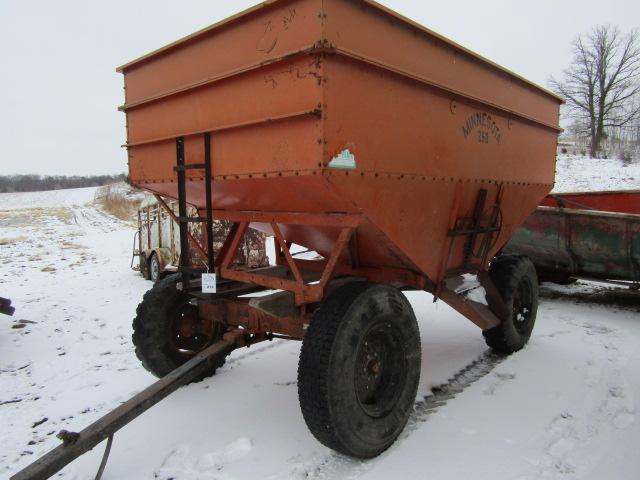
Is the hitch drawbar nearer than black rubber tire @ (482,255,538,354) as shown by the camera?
Yes

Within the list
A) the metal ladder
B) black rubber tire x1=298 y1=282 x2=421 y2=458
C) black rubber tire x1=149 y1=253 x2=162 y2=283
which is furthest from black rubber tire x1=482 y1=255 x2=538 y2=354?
black rubber tire x1=149 y1=253 x2=162 y2=283

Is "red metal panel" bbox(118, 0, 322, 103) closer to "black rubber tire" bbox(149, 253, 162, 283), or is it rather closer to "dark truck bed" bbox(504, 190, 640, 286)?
"dark truck bed" bbox(504, 190, 640, 286)

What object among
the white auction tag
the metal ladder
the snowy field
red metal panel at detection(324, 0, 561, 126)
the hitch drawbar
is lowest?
the snowy field

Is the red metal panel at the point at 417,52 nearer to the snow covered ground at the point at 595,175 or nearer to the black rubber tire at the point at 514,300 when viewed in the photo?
the black rubber tire at the point at 514,300

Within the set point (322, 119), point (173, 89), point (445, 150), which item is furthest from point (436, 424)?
point (173, 89)

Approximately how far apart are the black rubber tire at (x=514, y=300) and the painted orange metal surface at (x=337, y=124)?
2.33 ft

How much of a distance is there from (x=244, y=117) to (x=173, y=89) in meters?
0.80

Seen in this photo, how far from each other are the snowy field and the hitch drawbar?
380mm

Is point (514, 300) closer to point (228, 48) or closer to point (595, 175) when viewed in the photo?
point (228, 48)

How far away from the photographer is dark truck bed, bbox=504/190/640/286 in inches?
227

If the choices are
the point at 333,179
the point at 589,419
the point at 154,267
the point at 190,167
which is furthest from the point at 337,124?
the point at 154,267

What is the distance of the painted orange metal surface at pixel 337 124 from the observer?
247 cm

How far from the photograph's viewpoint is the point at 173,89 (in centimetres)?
328

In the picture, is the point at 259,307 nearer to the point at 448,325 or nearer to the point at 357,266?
the point at 357,266
